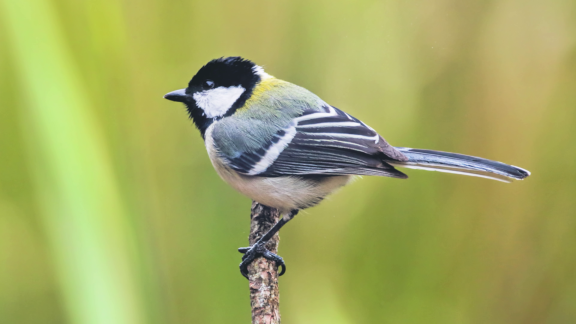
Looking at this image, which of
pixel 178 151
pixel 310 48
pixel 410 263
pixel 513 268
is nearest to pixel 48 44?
pixel 178 151

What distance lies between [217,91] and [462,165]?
0.50m

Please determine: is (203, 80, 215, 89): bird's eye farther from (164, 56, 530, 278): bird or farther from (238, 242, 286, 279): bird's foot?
(238, 242, 286, 279): bird's foot

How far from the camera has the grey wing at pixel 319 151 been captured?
822 millimetres

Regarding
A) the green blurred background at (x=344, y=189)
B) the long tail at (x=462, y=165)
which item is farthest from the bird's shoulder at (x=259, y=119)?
the long tail at (x=462, y=165)

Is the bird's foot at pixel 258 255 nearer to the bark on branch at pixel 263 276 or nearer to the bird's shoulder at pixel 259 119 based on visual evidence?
the bark on branch at pixel 263 276

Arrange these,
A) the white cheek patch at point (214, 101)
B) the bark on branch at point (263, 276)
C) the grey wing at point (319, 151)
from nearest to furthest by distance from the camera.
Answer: the bark on branch at point (263, 276)
the grey wing at point (319, 151)
the white cheek patch at point (214, 101)

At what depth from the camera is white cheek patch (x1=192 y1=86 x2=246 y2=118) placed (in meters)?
0.92

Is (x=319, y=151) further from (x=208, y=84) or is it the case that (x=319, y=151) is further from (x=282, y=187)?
(x=208, y=84)

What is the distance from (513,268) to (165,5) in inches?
39.9

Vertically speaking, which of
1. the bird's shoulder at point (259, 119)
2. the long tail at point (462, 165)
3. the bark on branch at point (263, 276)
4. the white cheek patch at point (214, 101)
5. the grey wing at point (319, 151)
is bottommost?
the bark on branch at point (263, 276)

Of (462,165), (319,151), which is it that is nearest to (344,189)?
(319,151)

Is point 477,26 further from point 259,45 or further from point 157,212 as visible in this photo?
point 157,212

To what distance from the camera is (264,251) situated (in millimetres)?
890

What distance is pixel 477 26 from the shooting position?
3.55 ft
